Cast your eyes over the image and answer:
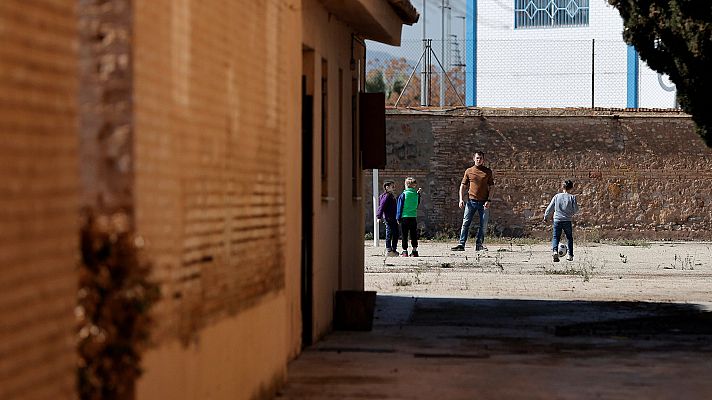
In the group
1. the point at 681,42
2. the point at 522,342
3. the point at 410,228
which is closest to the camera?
the point at 522,342

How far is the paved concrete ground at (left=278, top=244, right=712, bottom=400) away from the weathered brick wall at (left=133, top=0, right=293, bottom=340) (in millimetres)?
1454

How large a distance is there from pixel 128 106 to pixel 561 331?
880 cm

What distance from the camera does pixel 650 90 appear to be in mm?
40906

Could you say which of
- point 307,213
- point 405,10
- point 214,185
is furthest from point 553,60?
point 214,185

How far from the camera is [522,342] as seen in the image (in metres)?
12.8

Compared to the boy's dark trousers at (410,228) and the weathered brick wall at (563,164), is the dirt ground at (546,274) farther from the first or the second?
the weathered brick wall at (563,164)

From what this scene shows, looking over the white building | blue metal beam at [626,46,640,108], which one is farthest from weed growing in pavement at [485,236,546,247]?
blue metal beam at [626,46,640,108]

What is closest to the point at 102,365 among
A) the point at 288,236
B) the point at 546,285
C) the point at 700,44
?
the point at 288,236

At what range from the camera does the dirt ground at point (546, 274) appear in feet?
60.4

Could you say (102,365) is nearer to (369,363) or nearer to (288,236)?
(288,236)

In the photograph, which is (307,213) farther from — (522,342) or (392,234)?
(392,234)

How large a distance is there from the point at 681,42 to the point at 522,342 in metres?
4.07

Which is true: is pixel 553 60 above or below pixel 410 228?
above

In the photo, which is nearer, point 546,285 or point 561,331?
point 561,331
